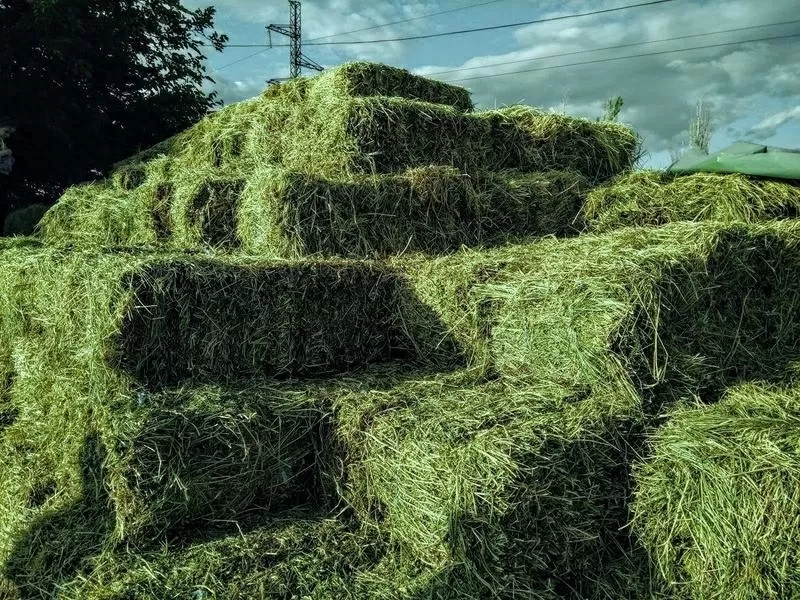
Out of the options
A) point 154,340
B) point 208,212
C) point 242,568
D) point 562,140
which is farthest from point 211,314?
point 562,140

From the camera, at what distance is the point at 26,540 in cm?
365

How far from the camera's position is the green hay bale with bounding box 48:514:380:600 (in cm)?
294

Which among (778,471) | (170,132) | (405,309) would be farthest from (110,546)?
(170,132)

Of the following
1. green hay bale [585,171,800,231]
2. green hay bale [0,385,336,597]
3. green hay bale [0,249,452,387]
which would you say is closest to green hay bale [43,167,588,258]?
green hay bale [585,171,800,231]

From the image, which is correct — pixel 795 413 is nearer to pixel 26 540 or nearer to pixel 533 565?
pixel 533 565

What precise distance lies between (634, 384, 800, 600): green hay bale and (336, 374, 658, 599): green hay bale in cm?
13

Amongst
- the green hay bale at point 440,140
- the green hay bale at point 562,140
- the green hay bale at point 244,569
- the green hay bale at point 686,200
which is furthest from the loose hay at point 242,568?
the green hay bale at point 562,140

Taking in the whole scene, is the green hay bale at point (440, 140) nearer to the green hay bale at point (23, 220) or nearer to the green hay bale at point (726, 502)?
the green hay bale at point (726, 502)

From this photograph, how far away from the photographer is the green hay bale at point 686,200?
525cm

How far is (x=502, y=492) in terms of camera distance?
9.45ft

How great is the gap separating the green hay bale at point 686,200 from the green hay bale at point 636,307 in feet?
3.10

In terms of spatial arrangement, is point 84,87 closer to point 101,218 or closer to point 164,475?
point 101,218

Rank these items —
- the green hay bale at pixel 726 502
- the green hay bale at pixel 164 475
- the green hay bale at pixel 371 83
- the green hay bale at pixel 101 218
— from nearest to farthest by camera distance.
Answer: the green hay bale at pixel 726 502, the green hay bale at pixel 164 475, the green hay bale at pixel 101 218, the green hay bale at pixel 371 83

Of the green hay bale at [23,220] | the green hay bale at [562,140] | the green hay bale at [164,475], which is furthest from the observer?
the green hay bale at [23,220]
